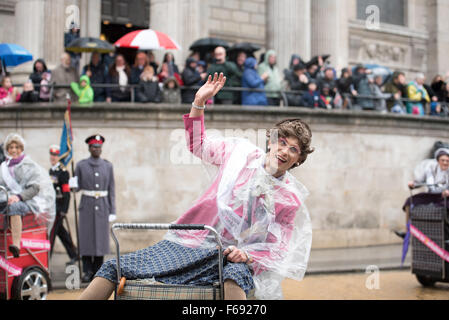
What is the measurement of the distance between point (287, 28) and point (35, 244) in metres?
14.3

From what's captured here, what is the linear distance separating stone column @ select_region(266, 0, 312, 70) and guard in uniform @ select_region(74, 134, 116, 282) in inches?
430

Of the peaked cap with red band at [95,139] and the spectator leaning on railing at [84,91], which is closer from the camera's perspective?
the peaked cap with red band at [95,139]

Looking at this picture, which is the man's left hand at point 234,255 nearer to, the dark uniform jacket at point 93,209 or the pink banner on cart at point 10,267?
the pink banner on cart at point 10,267

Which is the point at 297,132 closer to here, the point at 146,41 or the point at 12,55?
the point at 146,41

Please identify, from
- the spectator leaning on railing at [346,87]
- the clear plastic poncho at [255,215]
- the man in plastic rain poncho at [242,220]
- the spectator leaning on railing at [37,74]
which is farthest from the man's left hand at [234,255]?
the spectator leaning on railing at [346,87]

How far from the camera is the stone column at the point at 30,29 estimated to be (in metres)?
17.8

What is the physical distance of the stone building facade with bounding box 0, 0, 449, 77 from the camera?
713 inches

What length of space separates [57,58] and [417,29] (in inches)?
707

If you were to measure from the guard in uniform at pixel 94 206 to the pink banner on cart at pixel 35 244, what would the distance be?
2.54 meters

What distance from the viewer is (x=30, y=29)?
17.8m

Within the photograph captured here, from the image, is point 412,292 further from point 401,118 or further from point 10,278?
point 401,118

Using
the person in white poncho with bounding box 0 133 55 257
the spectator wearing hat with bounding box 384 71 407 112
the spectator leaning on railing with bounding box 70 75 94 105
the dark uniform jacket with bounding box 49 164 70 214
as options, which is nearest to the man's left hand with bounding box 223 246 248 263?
the person in white poncho with bounding box 0 133 55 257

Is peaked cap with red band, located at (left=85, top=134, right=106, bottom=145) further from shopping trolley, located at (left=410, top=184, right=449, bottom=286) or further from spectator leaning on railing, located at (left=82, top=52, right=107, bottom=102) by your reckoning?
shopping trolley, located at (left=410, top=184, right=449, bottom=286)

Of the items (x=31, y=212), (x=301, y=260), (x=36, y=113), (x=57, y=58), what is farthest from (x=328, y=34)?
(x=301, y=260)
